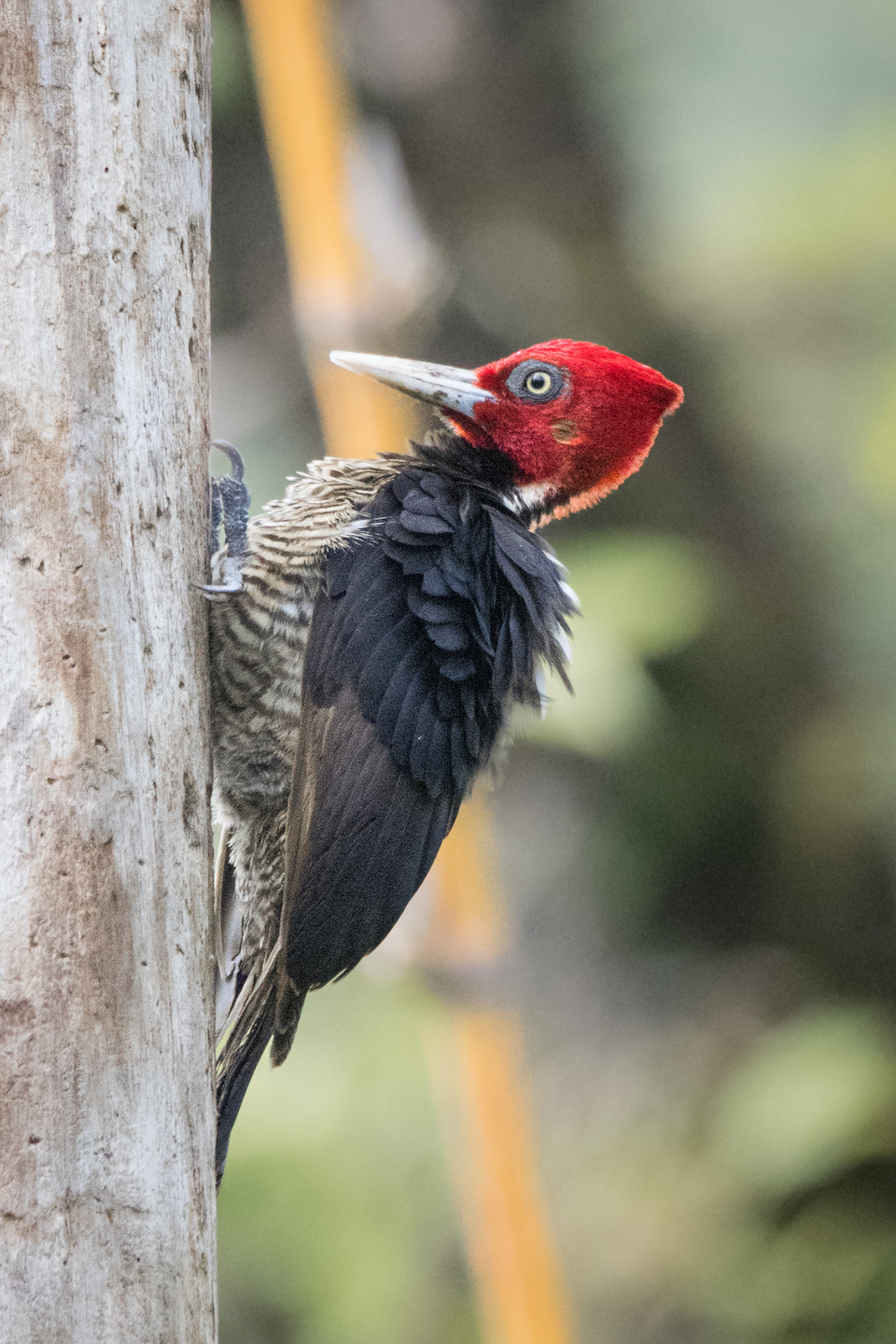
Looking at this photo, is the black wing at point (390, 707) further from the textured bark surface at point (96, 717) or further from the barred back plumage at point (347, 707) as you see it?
the textured bark surface at point (96, 717)

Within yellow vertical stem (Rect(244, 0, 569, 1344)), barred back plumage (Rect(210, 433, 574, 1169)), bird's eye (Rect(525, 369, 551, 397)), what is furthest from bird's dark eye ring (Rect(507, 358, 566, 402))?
yellow vertical stem (Rect(244, 0, 569, 1344))

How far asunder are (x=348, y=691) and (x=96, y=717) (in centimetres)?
50

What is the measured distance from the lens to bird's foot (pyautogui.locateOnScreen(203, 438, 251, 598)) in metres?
1.75

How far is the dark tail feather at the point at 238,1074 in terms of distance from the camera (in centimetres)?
173

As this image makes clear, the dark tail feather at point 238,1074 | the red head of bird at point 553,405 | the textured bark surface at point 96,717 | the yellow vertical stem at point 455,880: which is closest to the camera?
the textured bark surface at point 96,717

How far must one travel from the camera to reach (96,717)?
4.48ft

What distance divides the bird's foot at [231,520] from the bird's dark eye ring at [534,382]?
0.55 meters

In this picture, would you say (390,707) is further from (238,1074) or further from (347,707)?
(238,1074)

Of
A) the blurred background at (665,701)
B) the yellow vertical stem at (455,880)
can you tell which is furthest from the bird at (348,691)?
the blurred background at (665,701)

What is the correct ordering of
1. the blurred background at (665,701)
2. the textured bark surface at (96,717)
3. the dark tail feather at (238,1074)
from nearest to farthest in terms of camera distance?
the textured bark surface at (96,717)
the dark tail feather at (238,1074)
the blurred background at (665,701)

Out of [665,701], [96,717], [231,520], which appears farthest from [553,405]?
[665,701]

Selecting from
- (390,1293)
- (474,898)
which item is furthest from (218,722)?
(390,1293)

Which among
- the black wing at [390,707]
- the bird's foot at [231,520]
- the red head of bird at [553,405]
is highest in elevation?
the red head of bird at [553,405]

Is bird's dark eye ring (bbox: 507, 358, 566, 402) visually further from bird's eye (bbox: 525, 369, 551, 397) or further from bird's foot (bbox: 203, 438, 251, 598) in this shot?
bird's foot (bbox: 203, 438, 251, 598)
